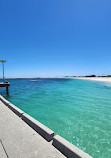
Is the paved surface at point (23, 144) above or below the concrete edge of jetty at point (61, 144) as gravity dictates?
below

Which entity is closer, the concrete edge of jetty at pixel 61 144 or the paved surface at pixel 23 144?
the concrete edge of jetty at pixel 61 144

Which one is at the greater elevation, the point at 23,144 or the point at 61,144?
the point at 61,144

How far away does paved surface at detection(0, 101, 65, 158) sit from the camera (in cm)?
225

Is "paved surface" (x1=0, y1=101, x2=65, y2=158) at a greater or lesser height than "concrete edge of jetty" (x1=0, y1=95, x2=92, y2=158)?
lesser

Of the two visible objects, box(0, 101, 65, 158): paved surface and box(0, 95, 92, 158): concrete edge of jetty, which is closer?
box(0, 95, 92, 158): concrete edge of jetty

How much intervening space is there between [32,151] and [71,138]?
98.4 inches

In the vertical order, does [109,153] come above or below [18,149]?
below

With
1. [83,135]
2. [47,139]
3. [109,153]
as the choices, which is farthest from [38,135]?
[109,153]

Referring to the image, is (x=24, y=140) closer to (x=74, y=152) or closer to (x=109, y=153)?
(x=74, y=152)

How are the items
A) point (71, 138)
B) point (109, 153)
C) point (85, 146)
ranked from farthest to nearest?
point (71, 138), point (85, 146), point (109, 153)

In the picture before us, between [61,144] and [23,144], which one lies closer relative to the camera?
[61,144]

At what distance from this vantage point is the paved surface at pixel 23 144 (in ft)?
7.37

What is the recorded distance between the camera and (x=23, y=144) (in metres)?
2.58

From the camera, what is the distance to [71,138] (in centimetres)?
412
